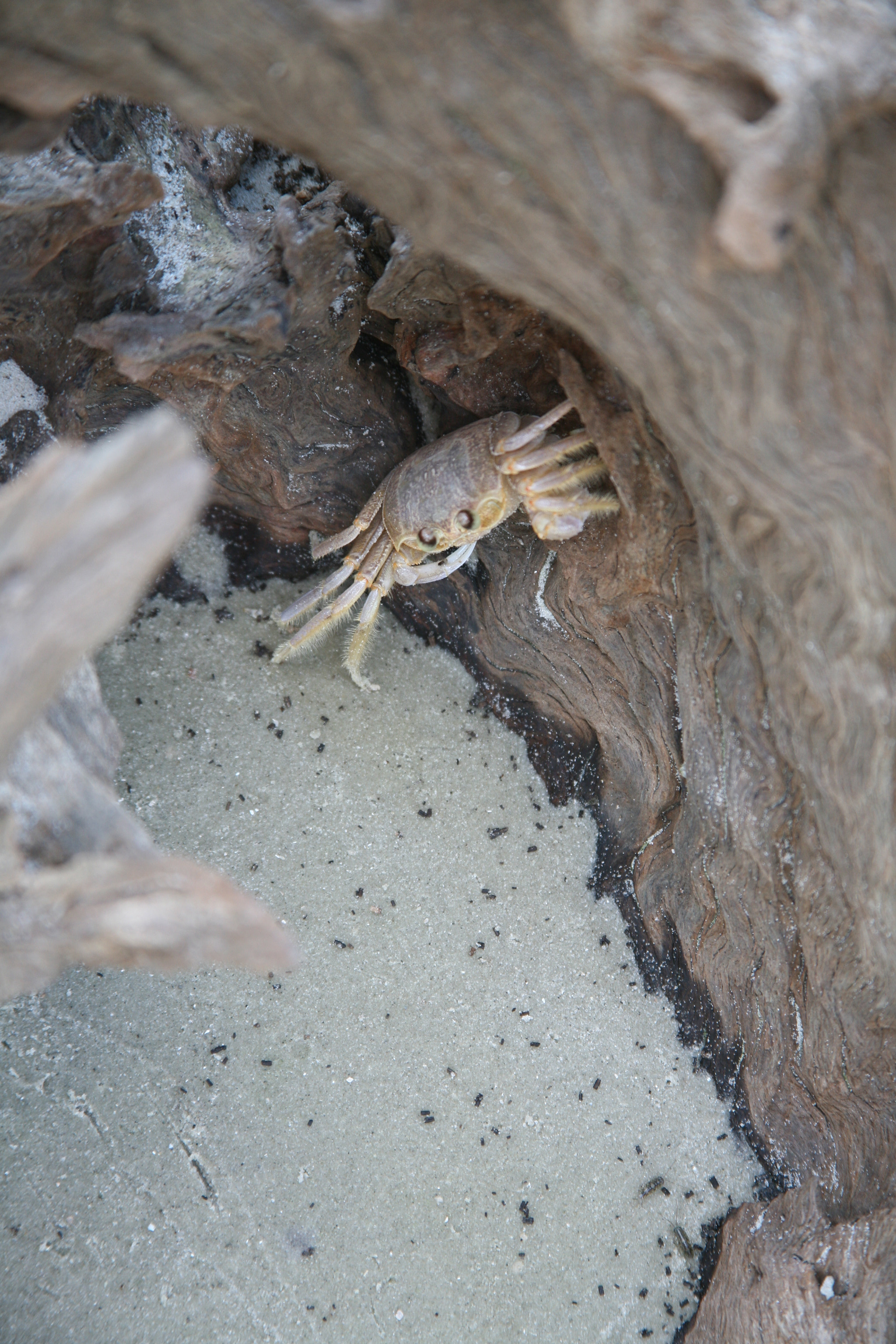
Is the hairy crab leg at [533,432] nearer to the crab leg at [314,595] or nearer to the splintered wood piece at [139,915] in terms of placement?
the crab leg at [314,595]

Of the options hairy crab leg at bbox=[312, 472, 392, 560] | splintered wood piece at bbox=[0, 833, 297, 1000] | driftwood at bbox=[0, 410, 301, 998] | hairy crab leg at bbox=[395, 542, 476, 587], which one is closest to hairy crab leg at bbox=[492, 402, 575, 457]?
hairy crab leg at bbox=[395, 542, 476, 587]

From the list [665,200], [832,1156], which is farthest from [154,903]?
[832,1156]

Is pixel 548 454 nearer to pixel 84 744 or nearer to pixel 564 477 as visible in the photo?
pixel 564 477

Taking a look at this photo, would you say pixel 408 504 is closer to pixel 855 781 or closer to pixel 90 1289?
pixel 855 781

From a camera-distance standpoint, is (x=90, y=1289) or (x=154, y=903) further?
(x=90, y=1289)

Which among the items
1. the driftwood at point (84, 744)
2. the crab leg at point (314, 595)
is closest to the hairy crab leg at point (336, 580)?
the crab leg at point (314, 595)

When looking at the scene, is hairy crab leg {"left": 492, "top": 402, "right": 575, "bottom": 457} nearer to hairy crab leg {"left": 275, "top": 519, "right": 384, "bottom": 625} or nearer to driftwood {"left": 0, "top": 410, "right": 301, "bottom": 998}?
hairy crab leg {"left": 275, "top": 519, "right": 384, "bottom": 625}
